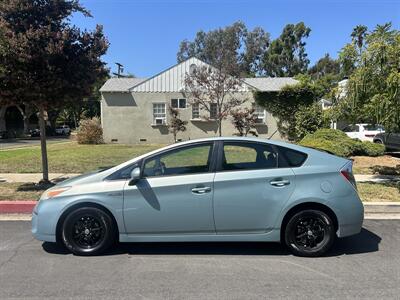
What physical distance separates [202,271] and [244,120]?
20779 mm

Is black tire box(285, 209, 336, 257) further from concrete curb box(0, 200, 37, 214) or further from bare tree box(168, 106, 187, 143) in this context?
bare tree box(168, 106, 187, 143)

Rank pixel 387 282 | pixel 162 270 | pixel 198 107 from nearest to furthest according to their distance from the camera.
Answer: pixel 387 282 → pixel 162 270 → pixel 198 107

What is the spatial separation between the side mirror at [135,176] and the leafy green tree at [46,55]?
15.7 feet

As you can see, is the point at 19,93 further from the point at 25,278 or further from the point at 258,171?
the point at 258,171

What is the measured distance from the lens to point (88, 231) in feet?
18.3

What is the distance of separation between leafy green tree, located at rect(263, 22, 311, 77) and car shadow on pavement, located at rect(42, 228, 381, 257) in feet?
188

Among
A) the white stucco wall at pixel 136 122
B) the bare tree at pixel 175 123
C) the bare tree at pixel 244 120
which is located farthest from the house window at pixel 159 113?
the bare tree at pixel 244 120

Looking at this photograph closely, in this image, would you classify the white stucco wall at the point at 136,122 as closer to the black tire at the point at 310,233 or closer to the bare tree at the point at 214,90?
the bare tree at the point at 214,90

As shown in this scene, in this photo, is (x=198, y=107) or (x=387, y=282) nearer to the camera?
(x=387, y=282)

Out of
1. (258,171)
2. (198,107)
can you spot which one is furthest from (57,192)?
(198,107)

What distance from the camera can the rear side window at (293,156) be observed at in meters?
5.64

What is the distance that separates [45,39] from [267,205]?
21.2ft

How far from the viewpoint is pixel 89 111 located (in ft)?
219

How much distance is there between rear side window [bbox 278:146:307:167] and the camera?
5645 mm
